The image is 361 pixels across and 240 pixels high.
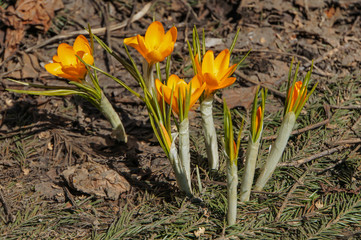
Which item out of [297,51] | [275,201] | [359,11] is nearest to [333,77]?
[297,51]

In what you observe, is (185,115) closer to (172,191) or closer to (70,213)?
(172,191)

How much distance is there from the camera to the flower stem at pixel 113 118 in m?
2.06

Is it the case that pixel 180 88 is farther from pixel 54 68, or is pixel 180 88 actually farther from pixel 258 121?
pixel 54 68

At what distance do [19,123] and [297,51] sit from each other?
1969mm

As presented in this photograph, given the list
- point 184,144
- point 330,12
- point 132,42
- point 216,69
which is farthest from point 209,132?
point 330,12

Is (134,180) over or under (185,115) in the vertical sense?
under

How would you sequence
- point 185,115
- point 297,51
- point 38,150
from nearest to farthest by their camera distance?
point 185,115
point 38,150
point 297,51

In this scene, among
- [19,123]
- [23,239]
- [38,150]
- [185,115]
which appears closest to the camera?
[185,115]

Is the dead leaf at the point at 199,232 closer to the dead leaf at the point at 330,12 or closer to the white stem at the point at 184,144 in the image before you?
the white stem at the point at 184,144

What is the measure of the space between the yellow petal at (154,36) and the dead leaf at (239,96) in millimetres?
837

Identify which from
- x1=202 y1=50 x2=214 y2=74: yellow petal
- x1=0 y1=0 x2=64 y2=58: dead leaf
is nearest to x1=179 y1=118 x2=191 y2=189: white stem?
x1=202 y1=50 x2=214 y2=74: yellow petal

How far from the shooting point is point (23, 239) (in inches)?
71.9

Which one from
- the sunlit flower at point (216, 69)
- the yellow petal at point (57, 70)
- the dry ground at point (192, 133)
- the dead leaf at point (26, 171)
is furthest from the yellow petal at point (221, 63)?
the dead leaf at point (26, 171)

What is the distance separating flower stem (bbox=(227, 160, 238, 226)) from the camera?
1.54m
